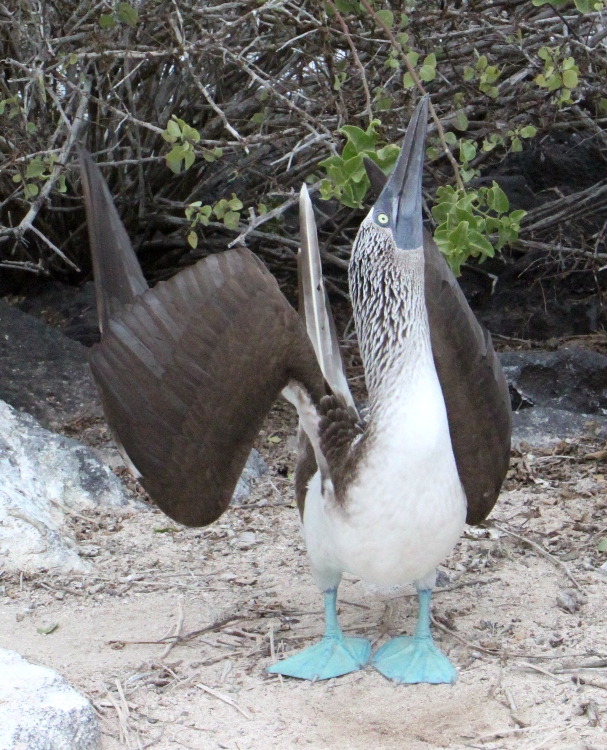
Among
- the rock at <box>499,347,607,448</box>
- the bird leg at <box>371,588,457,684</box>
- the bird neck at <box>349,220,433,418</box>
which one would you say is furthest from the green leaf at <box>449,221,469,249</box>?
the rock at <box>499,347,607,448</box>

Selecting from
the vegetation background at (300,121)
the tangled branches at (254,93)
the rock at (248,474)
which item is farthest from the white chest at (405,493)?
the rock at (248,474)

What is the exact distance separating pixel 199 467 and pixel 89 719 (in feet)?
2.77

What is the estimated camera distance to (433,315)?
3.47 metres

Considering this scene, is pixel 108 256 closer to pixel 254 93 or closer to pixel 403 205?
pixel 403 205

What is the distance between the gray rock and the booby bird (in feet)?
6.74

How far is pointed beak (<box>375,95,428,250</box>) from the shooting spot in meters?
3.16

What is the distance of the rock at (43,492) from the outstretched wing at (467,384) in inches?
69.1

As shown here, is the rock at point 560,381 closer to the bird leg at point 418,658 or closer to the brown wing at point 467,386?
the brown wing at point 467,386

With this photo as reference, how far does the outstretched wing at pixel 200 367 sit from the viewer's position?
10.00ft

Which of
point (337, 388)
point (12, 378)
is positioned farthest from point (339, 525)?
point (12, 378)

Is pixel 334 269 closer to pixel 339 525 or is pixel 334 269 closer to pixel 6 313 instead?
pixel 6 313

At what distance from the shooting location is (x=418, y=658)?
3.31 metres

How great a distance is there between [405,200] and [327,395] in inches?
26.2

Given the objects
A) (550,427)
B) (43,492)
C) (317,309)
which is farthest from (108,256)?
(550,427)
